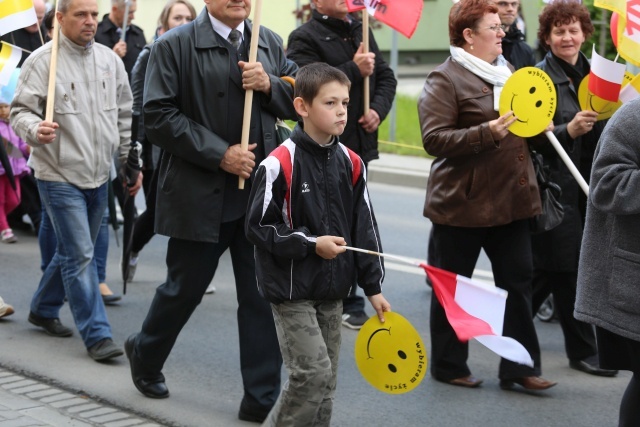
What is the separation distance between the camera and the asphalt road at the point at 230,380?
18.9 ft

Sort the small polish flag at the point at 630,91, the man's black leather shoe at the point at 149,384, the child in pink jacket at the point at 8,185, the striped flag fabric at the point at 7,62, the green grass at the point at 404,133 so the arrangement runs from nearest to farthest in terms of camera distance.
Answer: the small polish flag at the point at 630,91
the man's black leather shoe at the point at 149,384
the striped flag fabric at the point at 7,62
the child in pink jacket at the point at 8,185
the green grass at the point at 404,133

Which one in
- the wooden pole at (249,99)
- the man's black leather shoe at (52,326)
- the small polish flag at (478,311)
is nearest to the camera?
the small polish flag at (478,311)

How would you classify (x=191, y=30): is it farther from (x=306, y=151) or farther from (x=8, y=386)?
(x=8, y=386)

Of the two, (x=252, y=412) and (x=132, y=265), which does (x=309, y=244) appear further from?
(x=132, y=265)

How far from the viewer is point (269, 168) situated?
4668 mm

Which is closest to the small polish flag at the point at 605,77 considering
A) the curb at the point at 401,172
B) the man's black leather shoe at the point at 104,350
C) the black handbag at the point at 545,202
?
the black handbag at the point at 545,202

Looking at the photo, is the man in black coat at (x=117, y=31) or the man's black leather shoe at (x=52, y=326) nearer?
the man's black leather shoe at (x=52, y=326)

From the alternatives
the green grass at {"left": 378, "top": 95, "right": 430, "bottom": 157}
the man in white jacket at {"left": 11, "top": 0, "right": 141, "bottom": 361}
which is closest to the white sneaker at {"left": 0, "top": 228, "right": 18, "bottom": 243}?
the man in white jacket at {"left": 11, "top": 0, "right": 141, "bottom": 361}

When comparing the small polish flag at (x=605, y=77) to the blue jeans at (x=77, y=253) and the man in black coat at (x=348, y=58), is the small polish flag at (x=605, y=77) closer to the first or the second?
the man in black coat at (x=348, y=58)

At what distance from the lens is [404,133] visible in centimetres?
1733

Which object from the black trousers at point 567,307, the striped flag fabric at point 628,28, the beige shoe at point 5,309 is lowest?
the beige shoe at point 5,309

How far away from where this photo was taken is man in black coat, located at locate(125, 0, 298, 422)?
5.48 m

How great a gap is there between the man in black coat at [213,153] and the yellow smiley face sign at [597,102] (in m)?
1.74

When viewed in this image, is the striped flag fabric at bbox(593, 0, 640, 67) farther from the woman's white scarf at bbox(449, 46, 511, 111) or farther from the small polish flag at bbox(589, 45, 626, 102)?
the woman's white scarf at bbox(449, 46, 511, 111)
